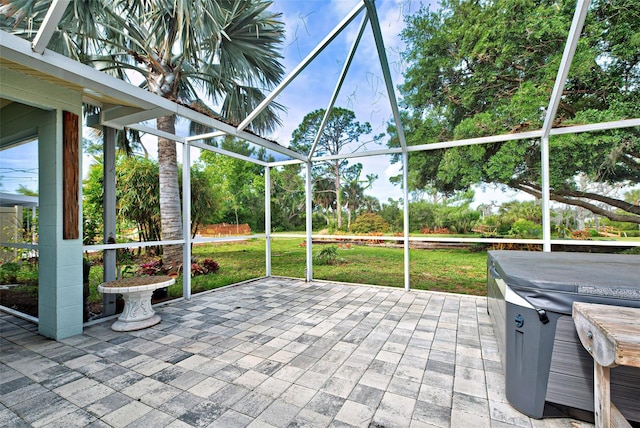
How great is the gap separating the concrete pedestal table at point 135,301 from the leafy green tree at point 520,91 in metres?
5.34

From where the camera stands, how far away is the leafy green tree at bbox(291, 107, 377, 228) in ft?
21.5

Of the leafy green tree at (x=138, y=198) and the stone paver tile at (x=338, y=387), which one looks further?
the leafy green tree at (x=138, y=198)

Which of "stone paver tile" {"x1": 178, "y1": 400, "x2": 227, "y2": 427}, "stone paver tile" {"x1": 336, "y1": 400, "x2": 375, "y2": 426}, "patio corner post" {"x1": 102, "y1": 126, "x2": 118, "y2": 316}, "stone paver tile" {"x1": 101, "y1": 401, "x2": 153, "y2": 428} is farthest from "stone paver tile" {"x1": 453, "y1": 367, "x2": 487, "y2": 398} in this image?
"patio corner post" {"x1": 102, "y1": 126, "x2": 118, "y2": 316}

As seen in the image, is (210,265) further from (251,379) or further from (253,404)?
(253,404)

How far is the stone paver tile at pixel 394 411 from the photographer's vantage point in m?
1.71

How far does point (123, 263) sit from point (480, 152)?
7.20m

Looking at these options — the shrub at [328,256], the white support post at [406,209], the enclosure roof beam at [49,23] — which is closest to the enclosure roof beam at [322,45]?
the enclosure roof beam at [49,23]

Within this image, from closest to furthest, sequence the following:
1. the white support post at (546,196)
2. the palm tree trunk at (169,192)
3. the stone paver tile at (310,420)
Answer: the stone paver tile at (310,420)
the white support post at (546,196)
the palm tree trunk at (169,192)

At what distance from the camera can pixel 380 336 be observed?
305 cm

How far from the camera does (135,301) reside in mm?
3385

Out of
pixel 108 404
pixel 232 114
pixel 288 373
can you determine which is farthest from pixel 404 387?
pixel 232 114

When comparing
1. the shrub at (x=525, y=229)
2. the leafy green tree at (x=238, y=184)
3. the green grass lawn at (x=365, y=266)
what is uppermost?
the leafy green tree at (x=238, y=184)

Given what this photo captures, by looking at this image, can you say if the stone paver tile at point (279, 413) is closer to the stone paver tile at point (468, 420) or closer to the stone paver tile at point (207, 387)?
the stone paver tile at point (207, 387)

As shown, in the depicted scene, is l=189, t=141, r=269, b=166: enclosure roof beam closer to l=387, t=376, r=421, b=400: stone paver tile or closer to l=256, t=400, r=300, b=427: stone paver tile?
l=256, t=400, r=300, b=427: stone paver tile
